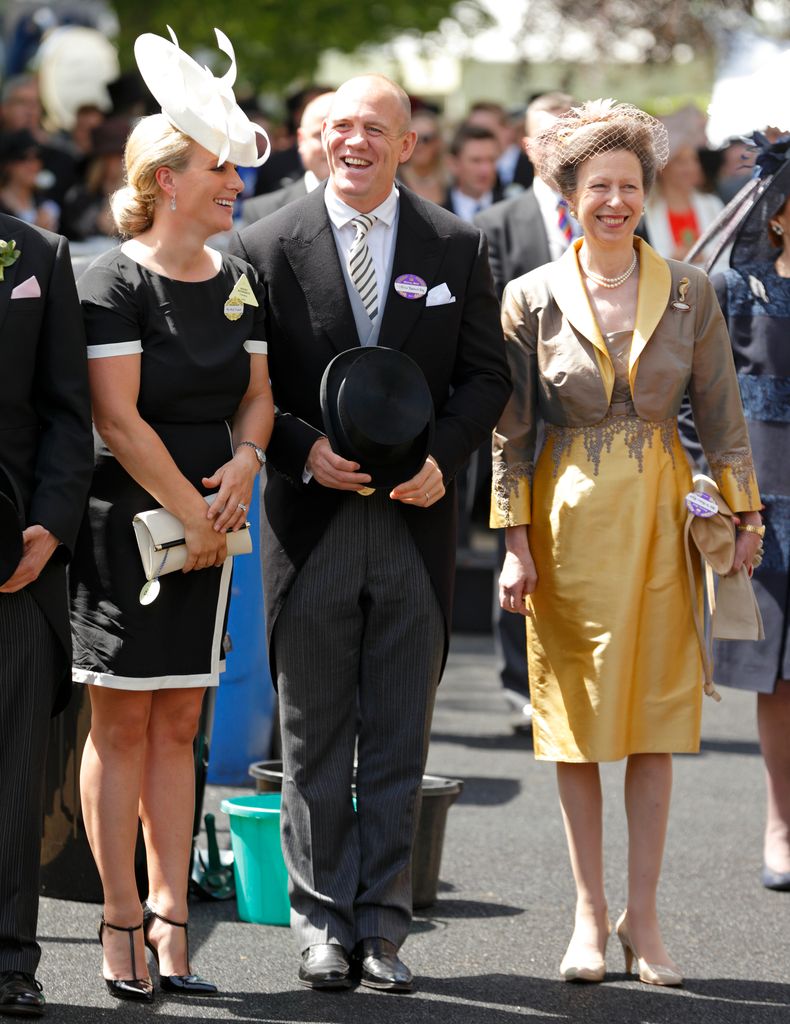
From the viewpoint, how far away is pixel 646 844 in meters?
4.72

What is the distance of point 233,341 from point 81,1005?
1684mm

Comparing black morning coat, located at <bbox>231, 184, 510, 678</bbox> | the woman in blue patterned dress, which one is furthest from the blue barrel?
black morning coat, located at <bbox>231, 184, 510, 678</bbox>

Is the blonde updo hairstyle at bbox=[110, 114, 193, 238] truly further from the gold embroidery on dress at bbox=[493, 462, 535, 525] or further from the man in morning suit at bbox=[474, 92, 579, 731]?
the man in morning suit at bbox=[474, 92, 579, 731]

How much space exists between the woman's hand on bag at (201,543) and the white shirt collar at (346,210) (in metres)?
0.90

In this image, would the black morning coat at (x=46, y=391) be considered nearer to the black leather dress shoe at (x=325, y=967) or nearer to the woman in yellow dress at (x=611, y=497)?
the black leather dress shoe at (x=325, y=967)

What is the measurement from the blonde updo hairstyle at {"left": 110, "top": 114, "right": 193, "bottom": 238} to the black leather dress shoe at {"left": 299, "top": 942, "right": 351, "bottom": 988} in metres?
1.91

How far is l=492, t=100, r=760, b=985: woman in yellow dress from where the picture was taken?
15.3ft

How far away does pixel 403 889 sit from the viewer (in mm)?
4602

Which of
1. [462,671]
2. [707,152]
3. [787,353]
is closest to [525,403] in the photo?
[787,353]

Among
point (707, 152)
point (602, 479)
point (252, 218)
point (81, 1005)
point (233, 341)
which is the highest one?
point (707, 152)

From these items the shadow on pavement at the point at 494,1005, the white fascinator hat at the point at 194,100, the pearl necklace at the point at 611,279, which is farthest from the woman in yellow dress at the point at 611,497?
the white fascinator hat at the point at 194,100

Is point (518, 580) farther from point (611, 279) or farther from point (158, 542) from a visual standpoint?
point (158, 542)

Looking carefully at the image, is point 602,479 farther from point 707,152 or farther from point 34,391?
point 707,152

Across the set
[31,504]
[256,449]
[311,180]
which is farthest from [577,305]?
[311,180]
